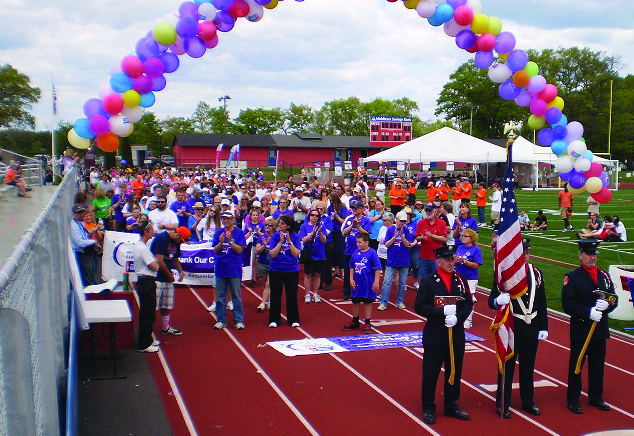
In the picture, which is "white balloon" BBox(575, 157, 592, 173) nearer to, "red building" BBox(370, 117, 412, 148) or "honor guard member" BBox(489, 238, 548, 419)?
"honor guard member" BBox(489, 238, 548, 419)

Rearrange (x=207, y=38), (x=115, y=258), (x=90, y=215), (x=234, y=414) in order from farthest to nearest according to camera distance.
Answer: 1. (x=115, y=258)
2. (x=90, y=215)
3. (x=207, y=38)
4. (x=234, y=414)

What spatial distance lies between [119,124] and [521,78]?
19.2ft

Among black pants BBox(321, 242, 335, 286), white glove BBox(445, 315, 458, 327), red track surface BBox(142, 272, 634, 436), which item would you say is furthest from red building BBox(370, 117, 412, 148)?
white glove BBox(445, 315, 458, 327)

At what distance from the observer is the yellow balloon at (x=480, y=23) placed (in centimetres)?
962

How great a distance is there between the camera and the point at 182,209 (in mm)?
15469

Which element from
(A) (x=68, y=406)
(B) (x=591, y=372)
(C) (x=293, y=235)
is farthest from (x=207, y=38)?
(B) (x=591, y=372)

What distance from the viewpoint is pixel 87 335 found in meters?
8.83

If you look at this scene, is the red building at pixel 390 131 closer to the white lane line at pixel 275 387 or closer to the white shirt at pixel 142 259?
the white lane line at pixel 275 387

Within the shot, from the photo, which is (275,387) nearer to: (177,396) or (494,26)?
(177,396)

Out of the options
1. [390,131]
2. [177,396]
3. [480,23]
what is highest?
[390,131]

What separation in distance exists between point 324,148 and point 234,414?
68.5m

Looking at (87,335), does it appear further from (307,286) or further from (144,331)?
(307,286)

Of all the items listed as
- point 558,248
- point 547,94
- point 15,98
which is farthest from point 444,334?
point 558,248

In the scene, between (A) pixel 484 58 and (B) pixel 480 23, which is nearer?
(B) pixel 480 23
